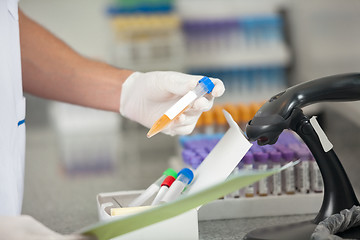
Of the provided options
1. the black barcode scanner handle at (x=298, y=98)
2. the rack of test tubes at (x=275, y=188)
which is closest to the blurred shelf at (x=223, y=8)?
the rack of test tubes at (x=275, y=188)

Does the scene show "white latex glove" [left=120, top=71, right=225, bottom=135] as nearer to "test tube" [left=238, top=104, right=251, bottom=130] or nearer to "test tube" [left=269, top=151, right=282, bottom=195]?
"test tube" [left=269, top=151, right=282, bottom=195]

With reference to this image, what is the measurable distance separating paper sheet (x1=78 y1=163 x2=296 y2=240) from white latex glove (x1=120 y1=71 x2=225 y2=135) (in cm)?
35

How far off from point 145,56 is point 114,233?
1.95 m

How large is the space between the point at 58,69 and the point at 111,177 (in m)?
0.47

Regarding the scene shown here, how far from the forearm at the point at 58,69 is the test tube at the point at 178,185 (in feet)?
1.34

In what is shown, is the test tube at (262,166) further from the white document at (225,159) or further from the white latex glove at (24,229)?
the white latex glove at (24,229)

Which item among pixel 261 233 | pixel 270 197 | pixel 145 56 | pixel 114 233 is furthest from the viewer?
pixel 145 56

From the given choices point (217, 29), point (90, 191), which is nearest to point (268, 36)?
point (217, 29)

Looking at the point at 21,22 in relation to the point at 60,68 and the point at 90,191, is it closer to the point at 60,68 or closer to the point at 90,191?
the point at 60,68

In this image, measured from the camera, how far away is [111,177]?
1958 mm

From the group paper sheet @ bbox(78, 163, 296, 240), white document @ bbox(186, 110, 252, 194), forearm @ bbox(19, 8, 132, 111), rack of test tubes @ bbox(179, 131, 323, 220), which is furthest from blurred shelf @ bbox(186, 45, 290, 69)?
paper sheet @ bbox(78, 163, 296, 240)

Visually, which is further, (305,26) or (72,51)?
(305,26)

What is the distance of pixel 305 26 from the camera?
8.80ft

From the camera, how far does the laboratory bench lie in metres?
1.38
